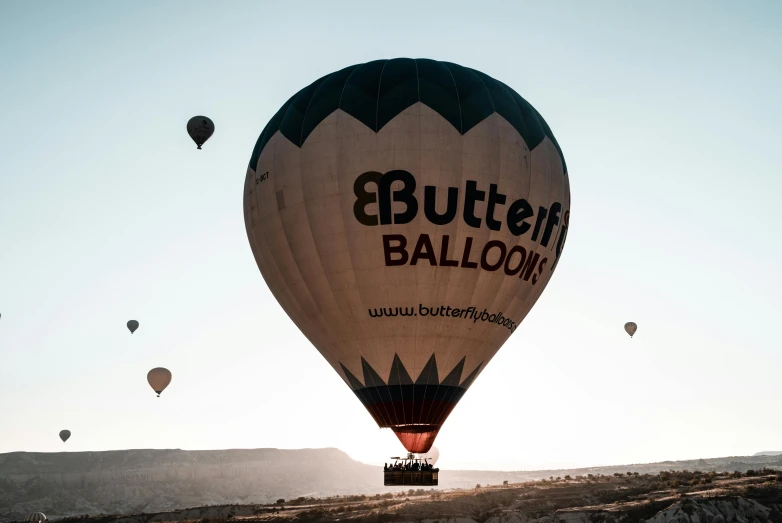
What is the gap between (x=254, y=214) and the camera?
118 feet

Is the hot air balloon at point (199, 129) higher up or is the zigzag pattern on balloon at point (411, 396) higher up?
the hot air balloon at point (199, 129)

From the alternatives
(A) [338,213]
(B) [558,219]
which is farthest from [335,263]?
(B) [558,219]

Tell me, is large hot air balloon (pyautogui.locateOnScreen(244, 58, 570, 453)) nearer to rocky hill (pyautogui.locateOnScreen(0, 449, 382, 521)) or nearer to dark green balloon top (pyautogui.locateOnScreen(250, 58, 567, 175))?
dark green balloon top (pyautogui.locateOnScreen(250, 58, 567, 175))

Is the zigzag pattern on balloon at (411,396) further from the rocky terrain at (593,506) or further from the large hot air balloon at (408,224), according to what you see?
the rocky terrain at (593,506)

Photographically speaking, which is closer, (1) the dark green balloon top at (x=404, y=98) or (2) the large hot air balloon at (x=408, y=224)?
(2) the large hot air balloon at (x=408, y=224)

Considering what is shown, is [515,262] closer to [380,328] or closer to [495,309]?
[495,309]

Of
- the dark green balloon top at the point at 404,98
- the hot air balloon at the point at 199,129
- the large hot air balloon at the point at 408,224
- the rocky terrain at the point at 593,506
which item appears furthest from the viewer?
the hot air balloon at the point at 199,129

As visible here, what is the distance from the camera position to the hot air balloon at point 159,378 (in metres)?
72.3

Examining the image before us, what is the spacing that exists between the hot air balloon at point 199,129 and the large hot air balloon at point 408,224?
13933 mm

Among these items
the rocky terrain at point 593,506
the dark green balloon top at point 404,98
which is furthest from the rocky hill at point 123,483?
the dark green balloon top at point 404,98

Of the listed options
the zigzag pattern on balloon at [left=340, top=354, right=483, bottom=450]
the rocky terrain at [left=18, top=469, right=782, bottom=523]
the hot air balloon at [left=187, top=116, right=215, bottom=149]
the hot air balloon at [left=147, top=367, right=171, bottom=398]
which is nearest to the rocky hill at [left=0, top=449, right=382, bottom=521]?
the hot air balloon at [left=147, top=367, right=171, bottom=398]

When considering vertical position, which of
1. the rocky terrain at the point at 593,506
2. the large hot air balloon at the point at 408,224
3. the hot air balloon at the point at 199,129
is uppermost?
the hot air balloon at the point at 199,129

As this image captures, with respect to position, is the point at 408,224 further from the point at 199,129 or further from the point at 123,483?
the point at 123,483

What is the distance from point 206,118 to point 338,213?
1860 cm
